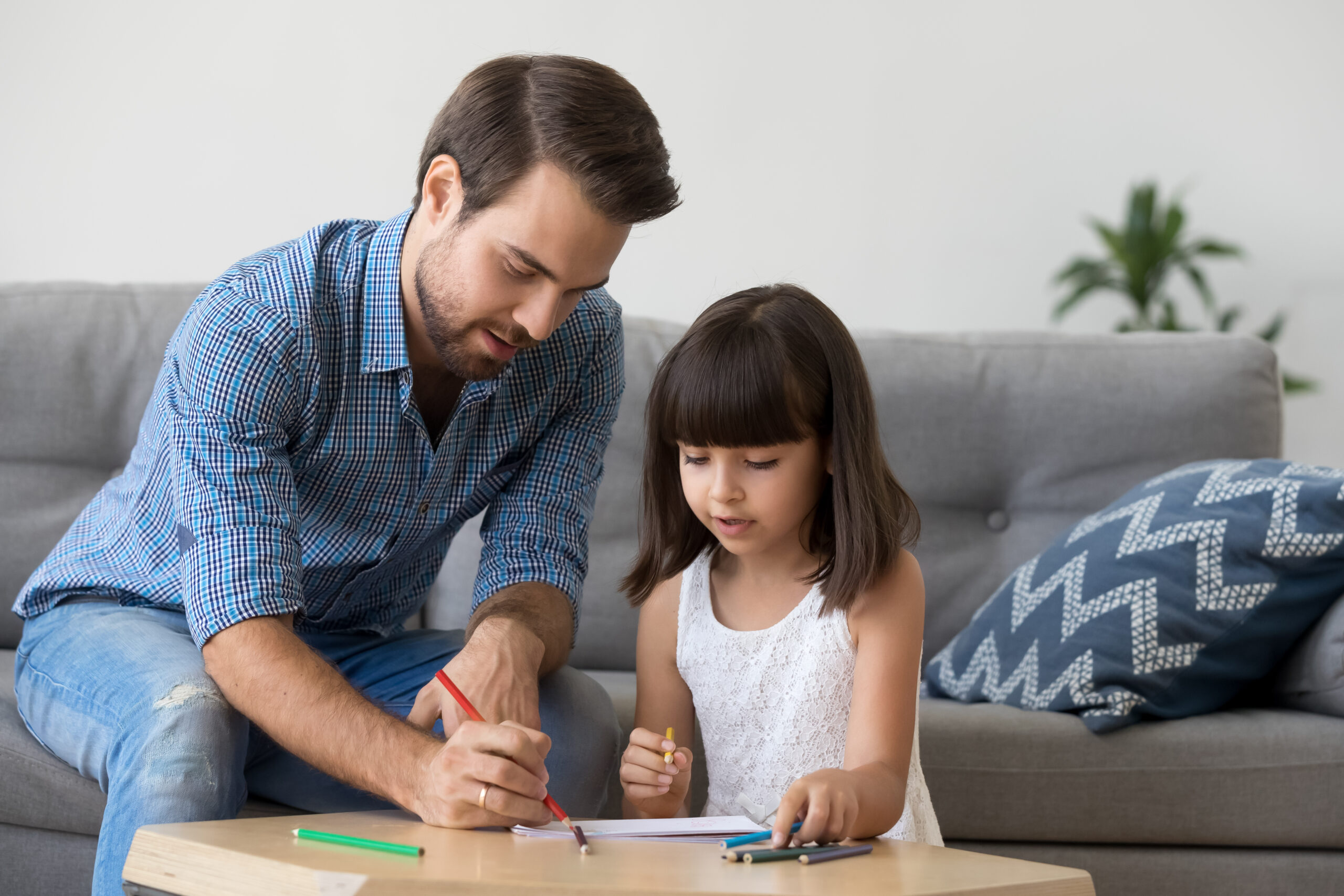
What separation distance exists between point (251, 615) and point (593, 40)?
2.48m

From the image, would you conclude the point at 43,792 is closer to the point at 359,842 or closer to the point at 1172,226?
the point at 359,842

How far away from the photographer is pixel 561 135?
1173mm

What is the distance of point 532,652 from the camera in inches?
45.4

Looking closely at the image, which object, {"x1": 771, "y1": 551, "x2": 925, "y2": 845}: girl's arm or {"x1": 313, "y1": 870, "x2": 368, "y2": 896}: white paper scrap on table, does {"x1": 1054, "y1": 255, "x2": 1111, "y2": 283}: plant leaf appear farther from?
{"x1": 313, "y1": 870, "x2": 368, "y2": 896}: white paper scrap on table

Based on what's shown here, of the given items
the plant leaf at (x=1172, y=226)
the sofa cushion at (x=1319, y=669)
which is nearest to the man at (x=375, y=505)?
the sofa cushion at (x=1319, y=669)

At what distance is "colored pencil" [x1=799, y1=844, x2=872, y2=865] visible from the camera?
77 centimetres

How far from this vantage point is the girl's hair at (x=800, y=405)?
3.67 ft

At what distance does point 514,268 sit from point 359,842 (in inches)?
24.8

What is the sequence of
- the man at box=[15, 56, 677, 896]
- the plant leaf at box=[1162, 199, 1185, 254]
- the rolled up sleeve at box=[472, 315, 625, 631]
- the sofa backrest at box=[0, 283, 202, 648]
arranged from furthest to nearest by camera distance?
the plant leaf at box=[1162, 199, 1185, 254] < the sofa backrest at box=[0, 283, 202, 648] < the rolled up sleeve at box=[472, 315, 625, 631] < the man at box=[15, 56, 677, 896]

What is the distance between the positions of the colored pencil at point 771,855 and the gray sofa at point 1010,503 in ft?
2.36

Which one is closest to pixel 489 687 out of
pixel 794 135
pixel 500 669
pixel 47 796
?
pixel 500 669

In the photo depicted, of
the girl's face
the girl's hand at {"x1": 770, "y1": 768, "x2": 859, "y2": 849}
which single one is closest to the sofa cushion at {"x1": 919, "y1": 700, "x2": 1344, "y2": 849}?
the girl's face

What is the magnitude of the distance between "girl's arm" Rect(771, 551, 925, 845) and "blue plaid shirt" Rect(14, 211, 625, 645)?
392 millimetres

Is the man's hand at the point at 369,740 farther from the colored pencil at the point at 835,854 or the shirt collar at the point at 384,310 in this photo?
the shirt collar at the point at 384,310
